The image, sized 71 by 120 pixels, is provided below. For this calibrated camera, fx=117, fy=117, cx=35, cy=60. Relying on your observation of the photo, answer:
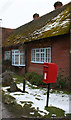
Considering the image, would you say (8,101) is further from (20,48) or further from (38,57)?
(20,48)

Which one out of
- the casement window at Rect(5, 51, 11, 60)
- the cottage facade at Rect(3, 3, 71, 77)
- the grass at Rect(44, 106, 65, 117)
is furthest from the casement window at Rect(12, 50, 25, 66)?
the grass at Rect(44, 106, 65, 117)

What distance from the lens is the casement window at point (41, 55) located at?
31.5 ft

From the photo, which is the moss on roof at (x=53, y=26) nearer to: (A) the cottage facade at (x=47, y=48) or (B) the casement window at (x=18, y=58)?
(A) the cottage facade at (x=47, y=48)

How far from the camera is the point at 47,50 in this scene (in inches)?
379

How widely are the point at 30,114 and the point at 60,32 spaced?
18.3ft

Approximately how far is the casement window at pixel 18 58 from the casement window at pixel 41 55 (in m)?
1.68

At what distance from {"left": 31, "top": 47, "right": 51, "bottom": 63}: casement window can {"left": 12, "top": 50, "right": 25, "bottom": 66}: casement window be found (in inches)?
66.1

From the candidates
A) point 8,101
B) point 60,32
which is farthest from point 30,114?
point 60,32

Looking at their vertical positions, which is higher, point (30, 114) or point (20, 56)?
point (20, 56)

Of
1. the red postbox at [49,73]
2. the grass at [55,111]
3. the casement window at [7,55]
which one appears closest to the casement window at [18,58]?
the casement window at [7,55]

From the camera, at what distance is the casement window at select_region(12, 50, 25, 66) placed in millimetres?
12570

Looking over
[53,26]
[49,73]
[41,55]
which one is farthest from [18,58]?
[49,73]

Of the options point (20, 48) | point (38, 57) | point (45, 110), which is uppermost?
point (20, 48)

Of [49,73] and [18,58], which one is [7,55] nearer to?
[18,58]
